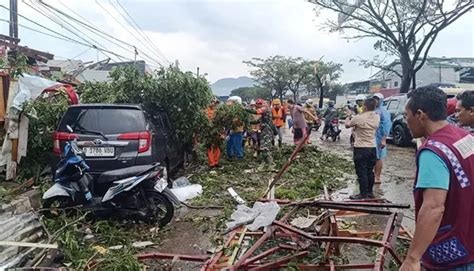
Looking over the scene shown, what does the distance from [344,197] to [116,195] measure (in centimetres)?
406

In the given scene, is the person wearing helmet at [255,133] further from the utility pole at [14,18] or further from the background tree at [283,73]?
the background tree at [283,73]

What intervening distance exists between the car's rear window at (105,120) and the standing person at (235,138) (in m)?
3.78

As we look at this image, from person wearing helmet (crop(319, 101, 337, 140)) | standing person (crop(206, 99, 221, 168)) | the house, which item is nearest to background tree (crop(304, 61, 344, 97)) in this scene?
the house

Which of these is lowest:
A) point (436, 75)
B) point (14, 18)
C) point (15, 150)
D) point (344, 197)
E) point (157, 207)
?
point (344, 197)

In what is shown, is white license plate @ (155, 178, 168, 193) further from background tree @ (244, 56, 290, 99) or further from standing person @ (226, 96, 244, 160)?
background tree @ (244, 56, 290, 99)

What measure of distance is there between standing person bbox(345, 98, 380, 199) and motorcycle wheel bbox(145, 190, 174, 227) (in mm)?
3197

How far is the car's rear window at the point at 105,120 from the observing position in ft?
21.2

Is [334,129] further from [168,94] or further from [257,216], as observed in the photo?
[257,216]

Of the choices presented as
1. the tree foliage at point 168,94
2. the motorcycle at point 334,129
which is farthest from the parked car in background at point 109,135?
the motorcycle at point 334,129

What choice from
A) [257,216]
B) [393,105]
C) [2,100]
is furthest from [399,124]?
[257,216]

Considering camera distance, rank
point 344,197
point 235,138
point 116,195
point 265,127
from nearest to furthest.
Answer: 1. point 116,195
2. point 344,197
3. point 235,138
4. point 265,127

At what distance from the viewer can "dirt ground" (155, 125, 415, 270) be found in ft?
16.3

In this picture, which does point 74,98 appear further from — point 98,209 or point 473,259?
point 473,259

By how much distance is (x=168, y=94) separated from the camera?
930 cm
